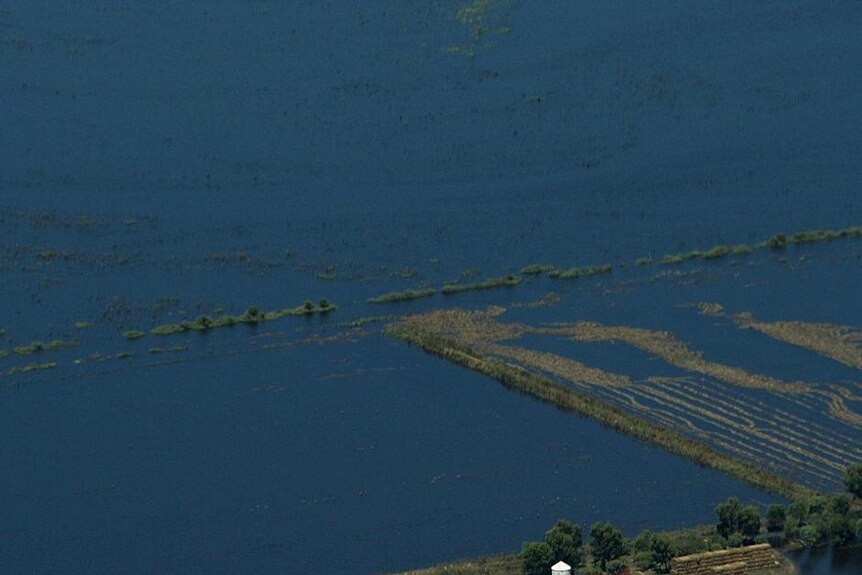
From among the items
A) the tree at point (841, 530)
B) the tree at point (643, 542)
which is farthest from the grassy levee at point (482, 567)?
the tree at point (841, 530)

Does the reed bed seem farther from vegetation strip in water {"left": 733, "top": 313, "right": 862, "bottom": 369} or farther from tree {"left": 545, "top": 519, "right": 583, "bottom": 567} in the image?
tree {"left": 545, "top": 519, "right": 583, "bottom": 567}

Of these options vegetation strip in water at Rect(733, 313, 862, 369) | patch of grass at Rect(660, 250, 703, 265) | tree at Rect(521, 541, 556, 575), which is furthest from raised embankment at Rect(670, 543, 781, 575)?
patch of grass at Rect(660, 250, 703, 265)

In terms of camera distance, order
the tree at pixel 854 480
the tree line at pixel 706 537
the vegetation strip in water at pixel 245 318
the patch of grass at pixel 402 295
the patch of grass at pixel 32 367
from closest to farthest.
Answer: the tree line at pixel 706 537
the tree at pixel 854 480
the patch of grass at pixel 32 367
the vegetation strip in water at pixel 245 318
the patch of grass at pixel 402 295

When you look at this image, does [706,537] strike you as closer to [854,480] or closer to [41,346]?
[854,480]

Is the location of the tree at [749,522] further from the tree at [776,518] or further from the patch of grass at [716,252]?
the patch of grass at [716,252]

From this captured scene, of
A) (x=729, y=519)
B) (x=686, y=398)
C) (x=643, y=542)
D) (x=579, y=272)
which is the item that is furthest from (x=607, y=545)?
(x=579, y=272)

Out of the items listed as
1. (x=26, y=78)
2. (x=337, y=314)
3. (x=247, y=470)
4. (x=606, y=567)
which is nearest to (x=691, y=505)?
(x=606, y=567)
